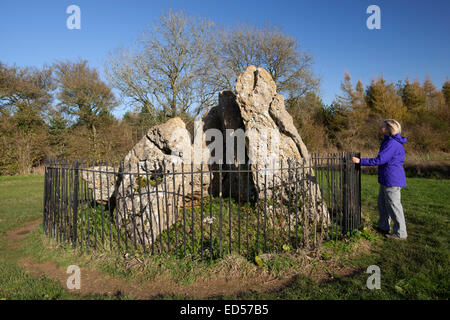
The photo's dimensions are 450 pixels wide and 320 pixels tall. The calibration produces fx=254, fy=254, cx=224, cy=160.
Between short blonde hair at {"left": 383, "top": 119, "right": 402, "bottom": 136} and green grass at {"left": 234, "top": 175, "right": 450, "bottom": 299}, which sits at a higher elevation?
short blonde hair at {"left": 383, "top": 119, "right": 402, "bottom": 136}

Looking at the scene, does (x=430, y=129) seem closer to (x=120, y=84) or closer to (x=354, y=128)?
(x=354, y=128)

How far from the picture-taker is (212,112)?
754 centimetres

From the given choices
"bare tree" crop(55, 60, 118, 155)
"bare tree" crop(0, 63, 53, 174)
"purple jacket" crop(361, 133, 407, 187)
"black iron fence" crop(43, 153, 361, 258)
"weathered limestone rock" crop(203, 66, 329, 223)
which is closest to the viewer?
"black iron fence" crop(43, 153, 361, 258)

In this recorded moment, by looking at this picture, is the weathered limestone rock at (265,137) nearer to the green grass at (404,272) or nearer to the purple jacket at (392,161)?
the purple jacket at (392,161)

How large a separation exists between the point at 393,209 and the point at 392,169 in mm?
726

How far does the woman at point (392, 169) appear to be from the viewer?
4.49 m

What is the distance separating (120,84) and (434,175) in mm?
19239

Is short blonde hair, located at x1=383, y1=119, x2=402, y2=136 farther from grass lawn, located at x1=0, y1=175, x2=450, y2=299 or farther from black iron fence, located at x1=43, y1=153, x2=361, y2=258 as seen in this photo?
grass lawn, located at x1=0, y1=175, x2=450, y2=299

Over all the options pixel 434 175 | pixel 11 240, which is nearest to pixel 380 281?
pixel 11 240

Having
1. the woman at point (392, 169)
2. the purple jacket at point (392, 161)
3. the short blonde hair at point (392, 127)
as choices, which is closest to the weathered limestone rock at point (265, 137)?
the woman at point (392, 169)

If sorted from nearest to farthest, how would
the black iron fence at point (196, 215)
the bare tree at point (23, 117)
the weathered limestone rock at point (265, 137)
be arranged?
the black iron fence at point (196, 215) → the weathered limestone rock at point (265, 137) → the bare tree at point (23, 117)

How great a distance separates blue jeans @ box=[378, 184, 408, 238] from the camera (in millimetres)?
4520

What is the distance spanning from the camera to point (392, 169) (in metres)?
4.50

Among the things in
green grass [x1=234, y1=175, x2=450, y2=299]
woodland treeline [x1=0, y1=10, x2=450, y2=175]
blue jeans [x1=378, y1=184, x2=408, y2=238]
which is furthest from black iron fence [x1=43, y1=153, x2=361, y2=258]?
woodland treeline [x1=0, y1=10, x2=450, y2=175]
